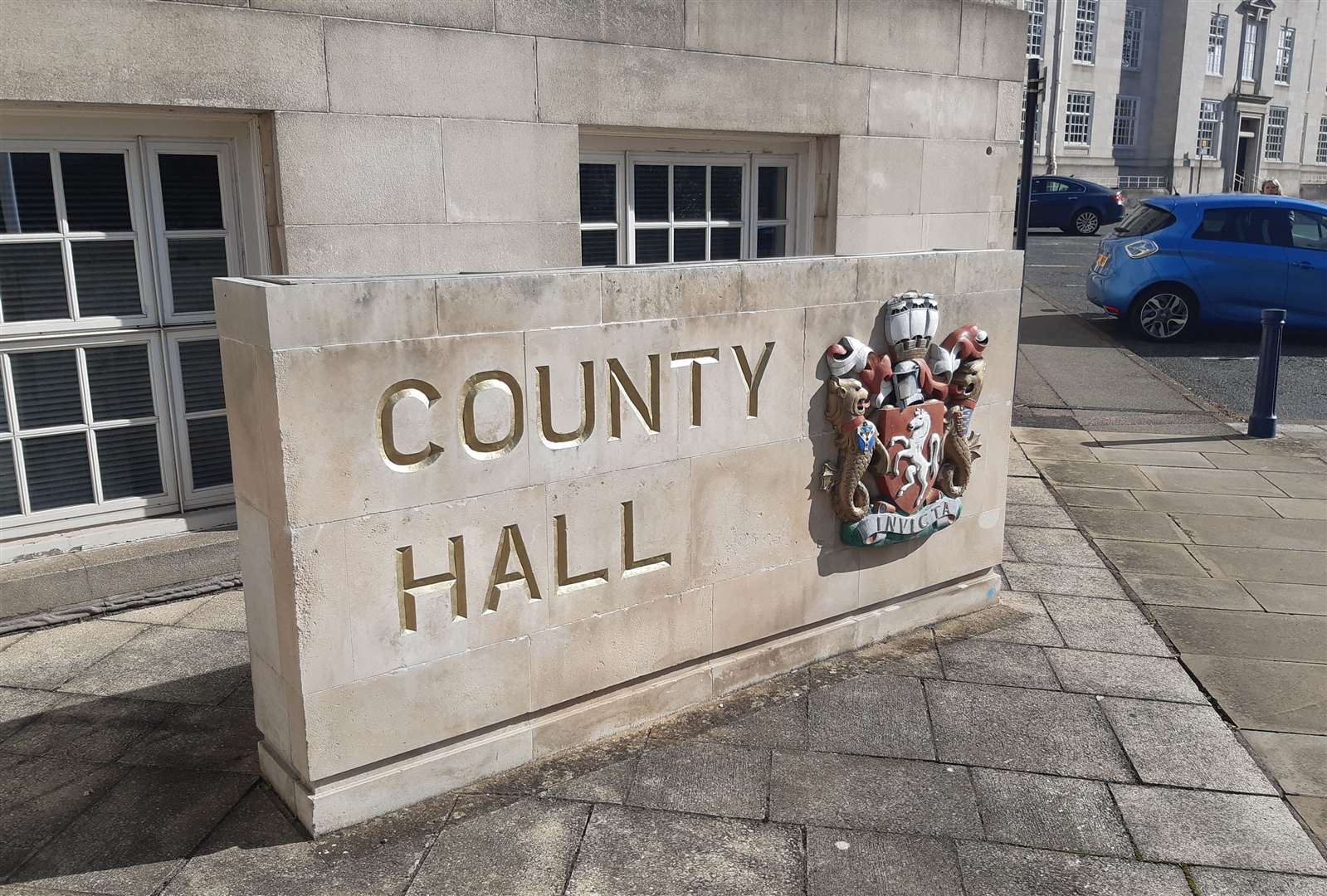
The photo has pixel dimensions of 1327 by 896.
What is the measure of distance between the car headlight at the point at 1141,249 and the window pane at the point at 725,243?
876cm

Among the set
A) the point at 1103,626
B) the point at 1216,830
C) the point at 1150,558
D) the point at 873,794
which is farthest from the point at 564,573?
the point at 1150,558

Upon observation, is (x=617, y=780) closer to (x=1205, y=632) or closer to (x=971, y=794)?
(x=971, y=794)

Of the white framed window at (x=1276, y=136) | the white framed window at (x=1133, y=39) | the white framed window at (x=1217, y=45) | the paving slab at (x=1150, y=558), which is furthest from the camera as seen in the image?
the white framed window at (x=1276, y=136)

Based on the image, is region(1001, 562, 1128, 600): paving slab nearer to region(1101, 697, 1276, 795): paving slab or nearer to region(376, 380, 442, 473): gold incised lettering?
region(1101, 697, 1276, 795): paving slab

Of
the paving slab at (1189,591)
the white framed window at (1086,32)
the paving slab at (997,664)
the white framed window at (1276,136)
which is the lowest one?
the paving slab at (1189,591)

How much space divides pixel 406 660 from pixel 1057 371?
10.8 meters

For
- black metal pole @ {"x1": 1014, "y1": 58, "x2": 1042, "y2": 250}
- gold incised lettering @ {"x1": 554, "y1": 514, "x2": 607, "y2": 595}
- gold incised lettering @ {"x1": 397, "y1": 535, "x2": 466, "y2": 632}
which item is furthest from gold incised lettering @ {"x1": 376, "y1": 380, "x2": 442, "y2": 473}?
black metal pole @ {"x1": 1014, "y1": 58, "x2": 1042, "y2": 250}

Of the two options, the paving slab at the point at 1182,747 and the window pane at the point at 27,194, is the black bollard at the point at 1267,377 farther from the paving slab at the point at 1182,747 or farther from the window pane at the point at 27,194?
the window pane at the point at 27,194

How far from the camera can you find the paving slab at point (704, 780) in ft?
13.3

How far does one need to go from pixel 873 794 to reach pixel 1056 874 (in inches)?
28.5

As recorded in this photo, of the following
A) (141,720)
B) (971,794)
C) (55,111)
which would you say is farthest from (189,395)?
→ (971,794)

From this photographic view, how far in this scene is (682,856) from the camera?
3742mm

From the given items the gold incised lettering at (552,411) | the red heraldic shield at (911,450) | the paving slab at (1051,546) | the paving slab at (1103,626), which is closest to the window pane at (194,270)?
the gold incised lettering at (552,411)

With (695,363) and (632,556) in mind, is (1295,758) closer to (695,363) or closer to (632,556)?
(632,556)
